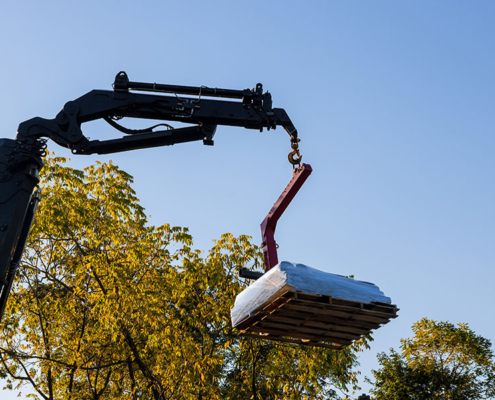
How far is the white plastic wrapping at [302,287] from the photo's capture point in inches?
247

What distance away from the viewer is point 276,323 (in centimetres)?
718

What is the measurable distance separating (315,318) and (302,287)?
0.91m

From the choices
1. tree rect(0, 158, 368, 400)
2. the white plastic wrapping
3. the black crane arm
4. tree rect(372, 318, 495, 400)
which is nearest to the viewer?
the white plastic wrapping

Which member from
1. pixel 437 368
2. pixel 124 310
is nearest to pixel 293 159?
pixel 124 310

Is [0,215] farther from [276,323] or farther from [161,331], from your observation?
[161,331]

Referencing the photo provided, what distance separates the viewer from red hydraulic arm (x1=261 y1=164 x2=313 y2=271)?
7.29m

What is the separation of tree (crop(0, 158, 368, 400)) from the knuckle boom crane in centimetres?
763

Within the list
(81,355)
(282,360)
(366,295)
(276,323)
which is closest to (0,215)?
(276,323)

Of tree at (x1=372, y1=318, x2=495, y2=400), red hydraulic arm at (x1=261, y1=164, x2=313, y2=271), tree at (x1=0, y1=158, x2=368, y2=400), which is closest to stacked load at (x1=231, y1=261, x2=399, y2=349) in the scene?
red hydraulic arm at (x1=261, y1=164, x2=313, y2=271)

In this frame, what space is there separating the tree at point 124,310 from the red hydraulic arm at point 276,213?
7921 mm

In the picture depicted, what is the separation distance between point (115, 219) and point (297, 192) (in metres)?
9.92

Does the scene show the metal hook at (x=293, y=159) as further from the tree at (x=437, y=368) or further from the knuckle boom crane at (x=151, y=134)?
the tree at (x=437, y=368)

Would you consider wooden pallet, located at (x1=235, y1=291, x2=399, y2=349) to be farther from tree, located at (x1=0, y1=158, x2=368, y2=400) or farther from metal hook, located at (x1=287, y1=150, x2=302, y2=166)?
tree, located at (x1=0, y1=158, x2=368, y2=400)

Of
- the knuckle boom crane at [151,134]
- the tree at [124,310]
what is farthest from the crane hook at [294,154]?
the tree at [124,310]
